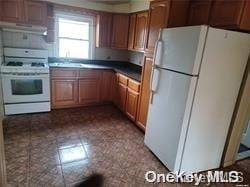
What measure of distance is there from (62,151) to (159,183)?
1.33m

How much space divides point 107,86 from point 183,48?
252 centimetres

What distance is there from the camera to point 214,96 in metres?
1.94

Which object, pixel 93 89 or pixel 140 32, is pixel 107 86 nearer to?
pixel 93 89

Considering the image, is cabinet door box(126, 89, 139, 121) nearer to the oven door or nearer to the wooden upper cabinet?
the wooden upper cabinet

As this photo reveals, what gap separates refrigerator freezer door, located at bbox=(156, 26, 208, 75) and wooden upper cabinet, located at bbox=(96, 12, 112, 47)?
212cm

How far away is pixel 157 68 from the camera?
2.31 metres


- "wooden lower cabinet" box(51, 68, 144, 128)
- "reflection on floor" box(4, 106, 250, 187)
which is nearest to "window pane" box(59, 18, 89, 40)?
"wooden lower cabinet" box(51, 68, 144, 128)

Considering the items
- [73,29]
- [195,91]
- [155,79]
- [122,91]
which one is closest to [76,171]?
[155,79]

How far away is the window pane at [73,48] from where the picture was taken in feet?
13.3

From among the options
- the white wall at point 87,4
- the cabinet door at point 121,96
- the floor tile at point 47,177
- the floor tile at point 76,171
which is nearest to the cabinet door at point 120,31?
the white wall at point 87,4

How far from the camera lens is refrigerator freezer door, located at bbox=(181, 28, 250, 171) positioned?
180 centimetres

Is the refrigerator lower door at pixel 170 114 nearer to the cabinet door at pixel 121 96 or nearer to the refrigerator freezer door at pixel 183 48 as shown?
the refrigerator freezer door at pixel 183 48

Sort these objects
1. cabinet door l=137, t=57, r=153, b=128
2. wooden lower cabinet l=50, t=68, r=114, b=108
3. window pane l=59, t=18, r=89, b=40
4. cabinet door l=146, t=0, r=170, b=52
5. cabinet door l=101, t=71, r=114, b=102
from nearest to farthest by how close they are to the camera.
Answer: cabinet door l=146, t=0, r=170, b=52
cabinet door l=137, t=57, r=153, b=128
wooden lower cabinet l=50, t=68, r=114, b=108
window pane l=59, t=18, r=89, b=40
cabinet door l=101, t=71, r=114, b=102

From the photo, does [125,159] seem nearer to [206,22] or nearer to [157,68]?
[157,68]
